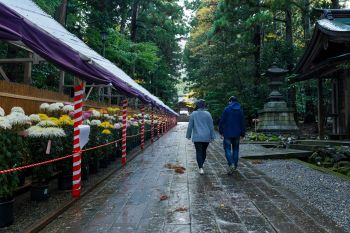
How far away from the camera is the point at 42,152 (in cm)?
552

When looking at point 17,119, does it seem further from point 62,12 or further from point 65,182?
point 62,12

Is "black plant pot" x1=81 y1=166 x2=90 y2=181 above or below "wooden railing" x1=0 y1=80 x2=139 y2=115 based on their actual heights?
below

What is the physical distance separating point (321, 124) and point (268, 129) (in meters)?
6.33

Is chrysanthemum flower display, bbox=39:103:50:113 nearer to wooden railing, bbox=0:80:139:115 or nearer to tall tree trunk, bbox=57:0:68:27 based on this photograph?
wooden railing, bbox=0:80:139:115

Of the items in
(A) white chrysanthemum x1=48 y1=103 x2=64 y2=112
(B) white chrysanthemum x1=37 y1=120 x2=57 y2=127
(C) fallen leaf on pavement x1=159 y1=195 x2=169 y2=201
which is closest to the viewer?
(C) fallen leaf on pavement x1=159 y1=195 x2=169 y2=201

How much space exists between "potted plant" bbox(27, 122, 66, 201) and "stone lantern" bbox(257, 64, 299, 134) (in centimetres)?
1733

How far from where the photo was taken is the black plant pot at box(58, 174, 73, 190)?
6505 mm

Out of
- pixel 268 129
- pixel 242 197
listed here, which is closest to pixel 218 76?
pixel 268 129

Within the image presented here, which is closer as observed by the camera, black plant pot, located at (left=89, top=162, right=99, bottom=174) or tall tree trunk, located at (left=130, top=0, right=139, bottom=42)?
black plant pot, located at (left=89, top=162, right=99, bottom=174)

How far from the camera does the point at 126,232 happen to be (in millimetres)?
4223

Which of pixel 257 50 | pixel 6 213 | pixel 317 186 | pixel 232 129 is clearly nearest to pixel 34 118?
pixel 6 213

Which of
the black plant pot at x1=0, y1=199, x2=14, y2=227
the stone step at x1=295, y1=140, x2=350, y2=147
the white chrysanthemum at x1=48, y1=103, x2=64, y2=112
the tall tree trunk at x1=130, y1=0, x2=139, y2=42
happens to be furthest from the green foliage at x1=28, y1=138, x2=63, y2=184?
the tall tree trunk at x1=130, y1=0, x2=139, y2=42

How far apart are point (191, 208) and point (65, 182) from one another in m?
2.60

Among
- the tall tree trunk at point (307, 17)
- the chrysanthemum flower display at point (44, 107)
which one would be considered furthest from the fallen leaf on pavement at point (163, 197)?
the tall tree trunk at point (307, 17)
